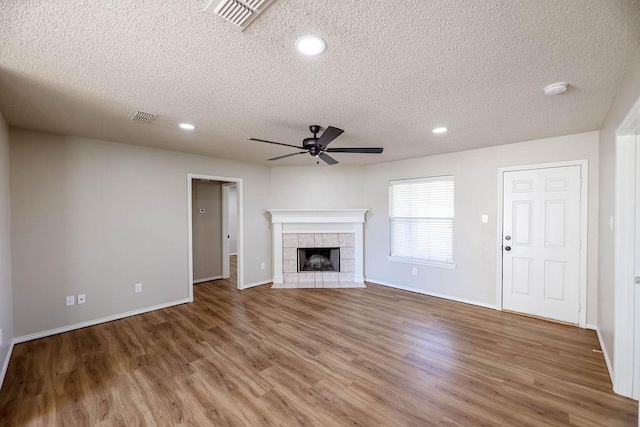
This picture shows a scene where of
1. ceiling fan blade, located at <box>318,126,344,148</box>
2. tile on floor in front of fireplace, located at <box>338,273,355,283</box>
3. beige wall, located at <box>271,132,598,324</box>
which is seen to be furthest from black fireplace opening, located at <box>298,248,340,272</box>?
ceiling fan blade, located at <box>318,126,344,148</box>

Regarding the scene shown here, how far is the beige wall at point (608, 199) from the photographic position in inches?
75.5

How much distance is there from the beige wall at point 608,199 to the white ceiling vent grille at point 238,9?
2297 mm

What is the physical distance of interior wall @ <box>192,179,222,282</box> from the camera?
220 inches

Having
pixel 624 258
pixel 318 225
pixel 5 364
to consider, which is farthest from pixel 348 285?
pixel 5 364

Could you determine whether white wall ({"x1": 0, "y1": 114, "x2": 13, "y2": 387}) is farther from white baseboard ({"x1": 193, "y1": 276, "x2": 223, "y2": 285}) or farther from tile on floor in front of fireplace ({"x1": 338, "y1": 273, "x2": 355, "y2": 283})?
tile on floor in front of fireplace ({"x1": 338, "y1": 273, "x2": 355, "y2": 283})

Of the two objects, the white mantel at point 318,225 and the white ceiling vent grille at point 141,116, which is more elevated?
the white ceiling vent grille at point 141,116

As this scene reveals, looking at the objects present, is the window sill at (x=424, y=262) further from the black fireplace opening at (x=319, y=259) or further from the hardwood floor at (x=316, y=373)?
the black fireplace opening at (x=319, y=259)

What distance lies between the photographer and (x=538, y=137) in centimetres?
346

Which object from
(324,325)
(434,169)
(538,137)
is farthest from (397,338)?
(538,137)

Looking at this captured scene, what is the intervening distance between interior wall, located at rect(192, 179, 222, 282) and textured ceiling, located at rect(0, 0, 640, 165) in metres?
2.67

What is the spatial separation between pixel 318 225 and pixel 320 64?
12.6 feet

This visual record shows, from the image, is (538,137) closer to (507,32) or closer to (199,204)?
(507,32)

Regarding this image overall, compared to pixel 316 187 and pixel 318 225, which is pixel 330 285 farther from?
pixel 316 187

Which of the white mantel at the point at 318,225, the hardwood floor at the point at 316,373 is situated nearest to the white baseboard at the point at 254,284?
the white mantel at the point at 318,225
